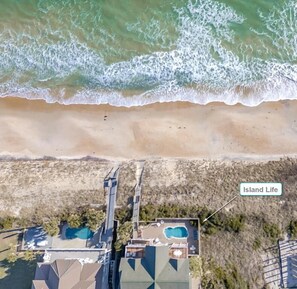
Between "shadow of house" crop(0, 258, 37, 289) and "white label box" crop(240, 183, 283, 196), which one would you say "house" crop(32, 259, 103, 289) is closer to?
"shadow of house" crop(0, 258, 37, 289)

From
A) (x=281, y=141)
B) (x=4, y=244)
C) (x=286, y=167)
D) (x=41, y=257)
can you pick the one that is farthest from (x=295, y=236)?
(x=4, y=244)

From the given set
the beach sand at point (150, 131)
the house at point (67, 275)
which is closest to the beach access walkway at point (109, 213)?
the house at point (67, 275)

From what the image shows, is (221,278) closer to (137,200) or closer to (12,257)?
(137,200)

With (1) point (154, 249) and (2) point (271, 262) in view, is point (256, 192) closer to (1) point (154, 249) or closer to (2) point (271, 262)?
(2) point (271, 262)

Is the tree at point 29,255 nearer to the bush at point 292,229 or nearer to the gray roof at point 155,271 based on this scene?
the gray roof at point 155,271

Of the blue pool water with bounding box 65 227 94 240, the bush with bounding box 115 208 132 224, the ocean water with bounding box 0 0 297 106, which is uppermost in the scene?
the ocean water with bounding box 0 0 297 106

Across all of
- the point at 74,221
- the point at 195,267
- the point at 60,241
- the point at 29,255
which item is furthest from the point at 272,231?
the point at 29,255

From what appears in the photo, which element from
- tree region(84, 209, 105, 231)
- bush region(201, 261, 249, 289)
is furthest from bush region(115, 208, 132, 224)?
bush region(201, 261, 249, 289)
